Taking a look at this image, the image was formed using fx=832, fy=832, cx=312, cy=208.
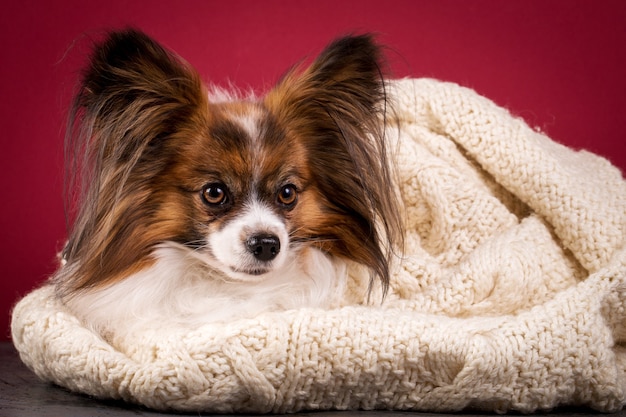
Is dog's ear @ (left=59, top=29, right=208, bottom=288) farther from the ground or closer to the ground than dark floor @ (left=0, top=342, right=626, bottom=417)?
farther from the ground

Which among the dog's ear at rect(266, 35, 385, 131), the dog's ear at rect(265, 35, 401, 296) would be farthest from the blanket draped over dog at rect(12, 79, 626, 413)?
the dog's ear at rect(266, 35, 385, 131)

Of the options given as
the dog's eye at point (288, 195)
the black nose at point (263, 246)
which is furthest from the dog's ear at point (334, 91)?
the black nose at point (263, 246)

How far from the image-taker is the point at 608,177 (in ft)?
11.7

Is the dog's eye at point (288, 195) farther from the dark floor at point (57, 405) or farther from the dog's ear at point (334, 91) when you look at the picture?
the dark floor at point (57, 405)

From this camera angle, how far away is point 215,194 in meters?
2.86

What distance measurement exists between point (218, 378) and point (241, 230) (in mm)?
508

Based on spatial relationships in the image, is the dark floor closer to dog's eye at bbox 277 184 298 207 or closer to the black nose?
the black nose

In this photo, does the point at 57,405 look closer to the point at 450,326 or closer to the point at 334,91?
the point at 450,326

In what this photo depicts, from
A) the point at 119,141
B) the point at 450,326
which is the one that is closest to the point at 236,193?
the point at 119,141

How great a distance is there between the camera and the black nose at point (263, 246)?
109 inches

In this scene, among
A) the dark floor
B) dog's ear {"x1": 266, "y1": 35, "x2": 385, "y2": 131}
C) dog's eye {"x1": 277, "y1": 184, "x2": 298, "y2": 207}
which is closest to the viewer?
the dark floor

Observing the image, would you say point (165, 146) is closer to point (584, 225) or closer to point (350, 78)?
point (350, 78)

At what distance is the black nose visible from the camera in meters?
2.77

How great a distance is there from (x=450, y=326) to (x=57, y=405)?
4.27ft
